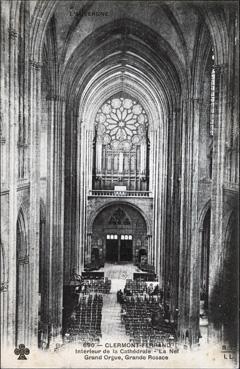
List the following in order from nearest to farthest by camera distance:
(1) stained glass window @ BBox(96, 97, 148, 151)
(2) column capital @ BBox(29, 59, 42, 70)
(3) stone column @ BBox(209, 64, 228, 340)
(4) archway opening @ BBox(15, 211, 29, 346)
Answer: (3) stone column @ BBox(209, 64, 228, 340)
(4) archway opening @ BBox(15, 211, 29, 346)
(2) column capital @ BBox(29, 59, 42, 70)
(1) stained glass window @ BBox(96, 97, 148, 151)

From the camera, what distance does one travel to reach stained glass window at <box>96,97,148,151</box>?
40.9 m

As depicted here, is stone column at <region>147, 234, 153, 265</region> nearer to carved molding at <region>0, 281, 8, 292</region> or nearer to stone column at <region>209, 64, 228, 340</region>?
stone column at <region>209, 64, 228, 340</region>

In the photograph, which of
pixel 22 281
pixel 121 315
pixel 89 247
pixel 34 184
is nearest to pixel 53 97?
pixel 34 184

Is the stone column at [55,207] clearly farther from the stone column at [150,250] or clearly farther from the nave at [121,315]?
the stone column at [150,250]

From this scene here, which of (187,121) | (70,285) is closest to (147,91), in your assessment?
(187,121)

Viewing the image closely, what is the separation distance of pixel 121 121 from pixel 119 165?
3954mm

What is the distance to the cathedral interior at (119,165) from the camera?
15.5m

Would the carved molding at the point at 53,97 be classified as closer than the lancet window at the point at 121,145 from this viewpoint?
Yes

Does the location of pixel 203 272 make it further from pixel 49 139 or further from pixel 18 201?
pixel 18 201

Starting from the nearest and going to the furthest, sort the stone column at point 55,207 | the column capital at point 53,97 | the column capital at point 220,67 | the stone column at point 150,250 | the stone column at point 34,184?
the column capital at point 220,67 < the stone column at point 34,184 < the stone column at point 55,207 < the column capital at point 53,97 < the stone column at point 150,250

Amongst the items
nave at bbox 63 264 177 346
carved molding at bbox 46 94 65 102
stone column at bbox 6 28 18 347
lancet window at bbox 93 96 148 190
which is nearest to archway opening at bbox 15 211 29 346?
stone column at bbox 6 28 18 347

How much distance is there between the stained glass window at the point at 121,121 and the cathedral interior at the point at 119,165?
0.40 ft

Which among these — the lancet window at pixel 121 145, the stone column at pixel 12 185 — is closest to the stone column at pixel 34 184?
the stone column at pixel 12 185

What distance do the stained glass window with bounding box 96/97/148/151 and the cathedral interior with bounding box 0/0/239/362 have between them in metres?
0.12
